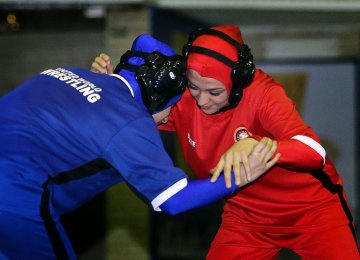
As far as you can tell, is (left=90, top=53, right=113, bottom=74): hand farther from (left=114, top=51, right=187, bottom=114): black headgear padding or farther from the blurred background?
the blurred background

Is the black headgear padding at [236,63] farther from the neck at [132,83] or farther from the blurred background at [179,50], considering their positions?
the blurred background at [179,50]

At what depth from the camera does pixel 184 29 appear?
7117 mm

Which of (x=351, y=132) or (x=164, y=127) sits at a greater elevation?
(x=164, y=127)

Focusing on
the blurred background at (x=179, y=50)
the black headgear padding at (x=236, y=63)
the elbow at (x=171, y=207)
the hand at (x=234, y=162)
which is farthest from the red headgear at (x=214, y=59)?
the blurred background at (x=179, y=50)

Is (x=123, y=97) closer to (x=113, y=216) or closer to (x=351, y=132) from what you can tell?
(x=113, y=216)

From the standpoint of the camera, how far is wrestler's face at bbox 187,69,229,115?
2.82 m

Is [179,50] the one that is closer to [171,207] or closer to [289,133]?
[289,133]

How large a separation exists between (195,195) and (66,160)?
486 mm

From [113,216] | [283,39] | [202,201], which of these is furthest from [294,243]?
[283,39]

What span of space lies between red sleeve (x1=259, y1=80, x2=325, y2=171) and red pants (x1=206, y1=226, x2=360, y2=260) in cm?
41

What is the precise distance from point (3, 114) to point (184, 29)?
502 centimetres

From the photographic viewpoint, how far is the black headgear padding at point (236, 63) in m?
2.83

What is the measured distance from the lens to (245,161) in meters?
2.36

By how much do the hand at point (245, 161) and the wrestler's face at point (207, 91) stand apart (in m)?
0.46
